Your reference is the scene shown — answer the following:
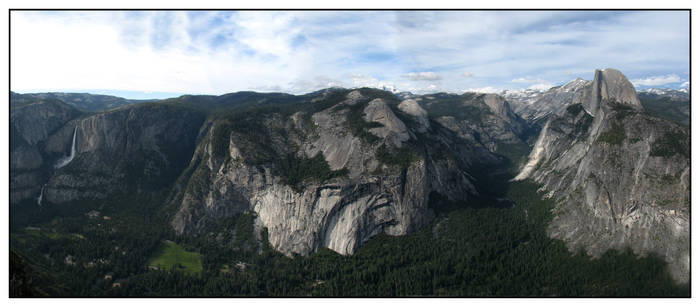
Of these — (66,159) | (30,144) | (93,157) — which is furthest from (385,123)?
(30,144)

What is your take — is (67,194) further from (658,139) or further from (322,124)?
(658,139)

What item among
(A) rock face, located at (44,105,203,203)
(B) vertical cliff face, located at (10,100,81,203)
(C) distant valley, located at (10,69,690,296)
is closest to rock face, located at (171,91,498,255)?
(C) distant valley, located at (10,69,690,296)

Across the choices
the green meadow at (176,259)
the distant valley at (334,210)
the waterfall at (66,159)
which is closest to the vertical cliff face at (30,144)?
the distant valley at (334,210)

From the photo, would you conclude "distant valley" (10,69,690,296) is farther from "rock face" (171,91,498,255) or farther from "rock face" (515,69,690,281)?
"rock face" (171,91,498,255)

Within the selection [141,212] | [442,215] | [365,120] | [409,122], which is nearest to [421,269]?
[442,215]

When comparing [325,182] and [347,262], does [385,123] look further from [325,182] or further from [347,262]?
[347,262]

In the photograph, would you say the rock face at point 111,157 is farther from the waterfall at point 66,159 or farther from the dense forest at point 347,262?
the dense forest at point 347,262
